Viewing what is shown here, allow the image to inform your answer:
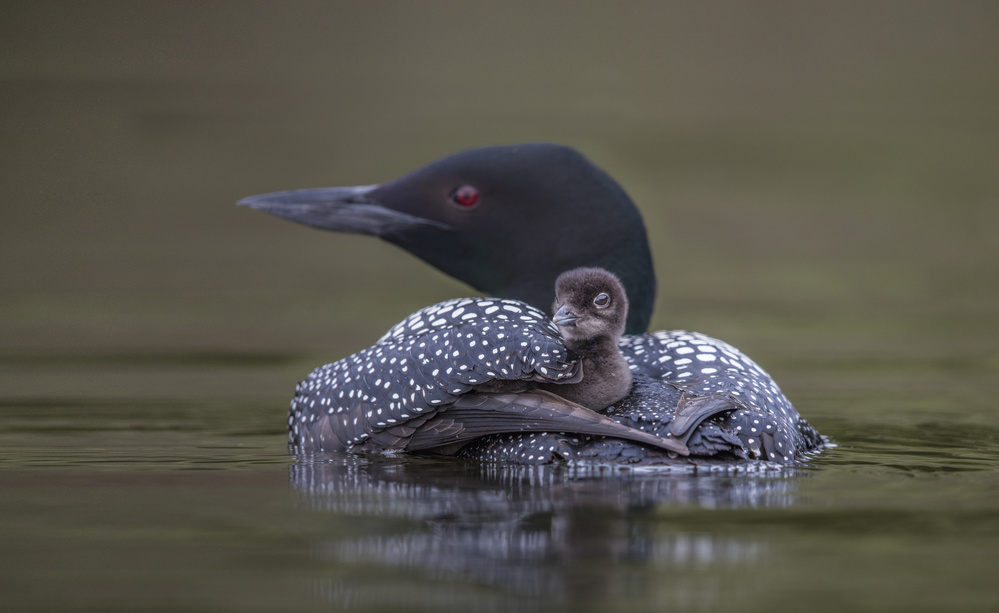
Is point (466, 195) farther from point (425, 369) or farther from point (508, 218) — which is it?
point (425, 369)

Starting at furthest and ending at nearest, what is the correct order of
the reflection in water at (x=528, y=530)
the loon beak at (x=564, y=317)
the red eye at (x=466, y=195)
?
the red eye at (x=466, y=195) < the loon beak at (x=564, y=317) < the reflection in water at (x=528, y=530)

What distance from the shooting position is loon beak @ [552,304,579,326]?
12.6ft

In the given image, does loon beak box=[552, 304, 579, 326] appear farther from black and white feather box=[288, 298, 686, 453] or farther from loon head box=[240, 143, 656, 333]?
loon head box=[240, 143, 656, 333]

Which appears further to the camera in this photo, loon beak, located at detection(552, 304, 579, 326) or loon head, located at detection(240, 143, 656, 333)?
loon head, located at detection(240, 143, 656, 333)

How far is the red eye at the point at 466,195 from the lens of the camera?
16.5ft

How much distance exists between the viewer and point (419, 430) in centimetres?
409

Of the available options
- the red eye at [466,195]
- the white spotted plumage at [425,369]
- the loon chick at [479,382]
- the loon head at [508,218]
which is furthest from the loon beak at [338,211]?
the loon chick at [479,382]

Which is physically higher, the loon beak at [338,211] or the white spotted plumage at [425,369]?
the loon beak at [338,211]

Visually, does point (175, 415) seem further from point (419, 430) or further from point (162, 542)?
point (162, 542)

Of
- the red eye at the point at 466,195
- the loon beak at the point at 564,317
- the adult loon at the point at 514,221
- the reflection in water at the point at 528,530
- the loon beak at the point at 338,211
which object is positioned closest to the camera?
the reflection in water at the point at 528,530

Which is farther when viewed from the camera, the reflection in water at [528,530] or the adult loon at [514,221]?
the adult loon at [514,221]

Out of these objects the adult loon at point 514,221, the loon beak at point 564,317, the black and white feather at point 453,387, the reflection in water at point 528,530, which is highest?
the adult loon at point 514,221

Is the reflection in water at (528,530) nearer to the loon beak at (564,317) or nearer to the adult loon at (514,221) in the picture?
the loon beak at (564,317)

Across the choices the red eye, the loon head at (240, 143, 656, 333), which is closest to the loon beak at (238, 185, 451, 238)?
the loon head at (240, 143, 656, 333)
